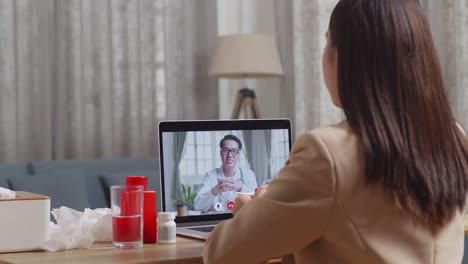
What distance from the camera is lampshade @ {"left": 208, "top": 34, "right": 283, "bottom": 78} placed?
168 inches

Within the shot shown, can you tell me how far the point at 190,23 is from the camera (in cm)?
445

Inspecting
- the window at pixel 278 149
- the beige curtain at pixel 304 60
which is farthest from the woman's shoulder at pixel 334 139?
the beige curtain at pixel 304 60

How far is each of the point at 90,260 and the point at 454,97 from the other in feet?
8.29

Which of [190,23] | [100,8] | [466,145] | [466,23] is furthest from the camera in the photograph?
[190,23]

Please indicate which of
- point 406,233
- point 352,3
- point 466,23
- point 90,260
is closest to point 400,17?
point 352,3

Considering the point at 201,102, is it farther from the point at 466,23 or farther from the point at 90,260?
the point at 90,260

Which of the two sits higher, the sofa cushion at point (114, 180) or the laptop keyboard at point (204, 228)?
the sofa cushion at point (114, 180)

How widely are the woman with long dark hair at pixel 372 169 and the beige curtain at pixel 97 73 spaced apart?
2.66m

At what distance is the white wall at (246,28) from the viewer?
4.73 metres

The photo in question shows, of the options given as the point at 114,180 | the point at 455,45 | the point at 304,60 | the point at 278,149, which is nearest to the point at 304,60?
the point at 304,60

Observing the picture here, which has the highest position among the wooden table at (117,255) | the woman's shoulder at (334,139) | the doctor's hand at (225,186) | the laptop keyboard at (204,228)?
the woman's shoulder at (334,139)

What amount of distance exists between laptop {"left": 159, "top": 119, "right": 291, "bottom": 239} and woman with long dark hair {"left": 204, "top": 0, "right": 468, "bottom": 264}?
723mm

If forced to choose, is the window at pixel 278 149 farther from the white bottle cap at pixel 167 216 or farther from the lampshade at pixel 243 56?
the lampshade at pixel 243 56

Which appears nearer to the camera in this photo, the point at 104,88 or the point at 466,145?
the point at 466,145
